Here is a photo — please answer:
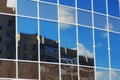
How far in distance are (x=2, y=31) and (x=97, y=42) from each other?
573 centimetres

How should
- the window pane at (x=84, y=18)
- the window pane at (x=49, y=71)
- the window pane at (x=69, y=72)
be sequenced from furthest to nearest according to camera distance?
the window pane at (x=84, y=18) → the window pane at (x=69, y=72) → the window pane at (x=49, y=71)

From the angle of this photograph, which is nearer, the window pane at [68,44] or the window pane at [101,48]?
the window pane at [68,44]

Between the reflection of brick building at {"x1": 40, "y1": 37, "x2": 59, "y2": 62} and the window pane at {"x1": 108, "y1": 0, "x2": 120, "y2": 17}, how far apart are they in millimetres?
4667

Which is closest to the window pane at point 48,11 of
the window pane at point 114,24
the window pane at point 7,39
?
the window pane at point 7,39

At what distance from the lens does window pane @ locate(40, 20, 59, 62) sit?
20781 mm

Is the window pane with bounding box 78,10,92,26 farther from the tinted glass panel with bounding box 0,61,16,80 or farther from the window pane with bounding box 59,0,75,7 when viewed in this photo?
the tinted glass panel with bounding box 0,61,16,80

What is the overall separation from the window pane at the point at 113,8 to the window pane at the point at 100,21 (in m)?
0.64

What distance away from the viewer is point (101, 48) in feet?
77.2

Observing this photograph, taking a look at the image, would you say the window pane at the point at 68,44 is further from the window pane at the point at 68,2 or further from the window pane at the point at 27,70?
the window pane at the point at 27,70

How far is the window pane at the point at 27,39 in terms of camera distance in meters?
20.0

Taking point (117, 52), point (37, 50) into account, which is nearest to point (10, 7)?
point (37, 50)

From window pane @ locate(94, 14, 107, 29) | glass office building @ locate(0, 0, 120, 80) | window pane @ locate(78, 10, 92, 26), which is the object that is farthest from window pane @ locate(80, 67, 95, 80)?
window pane @ locate(94, 14, 107, 29)

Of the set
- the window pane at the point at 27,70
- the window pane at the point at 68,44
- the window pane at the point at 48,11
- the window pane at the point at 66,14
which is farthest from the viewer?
the window pane at the point at 66,14

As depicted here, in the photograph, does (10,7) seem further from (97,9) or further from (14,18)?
(97,9)
